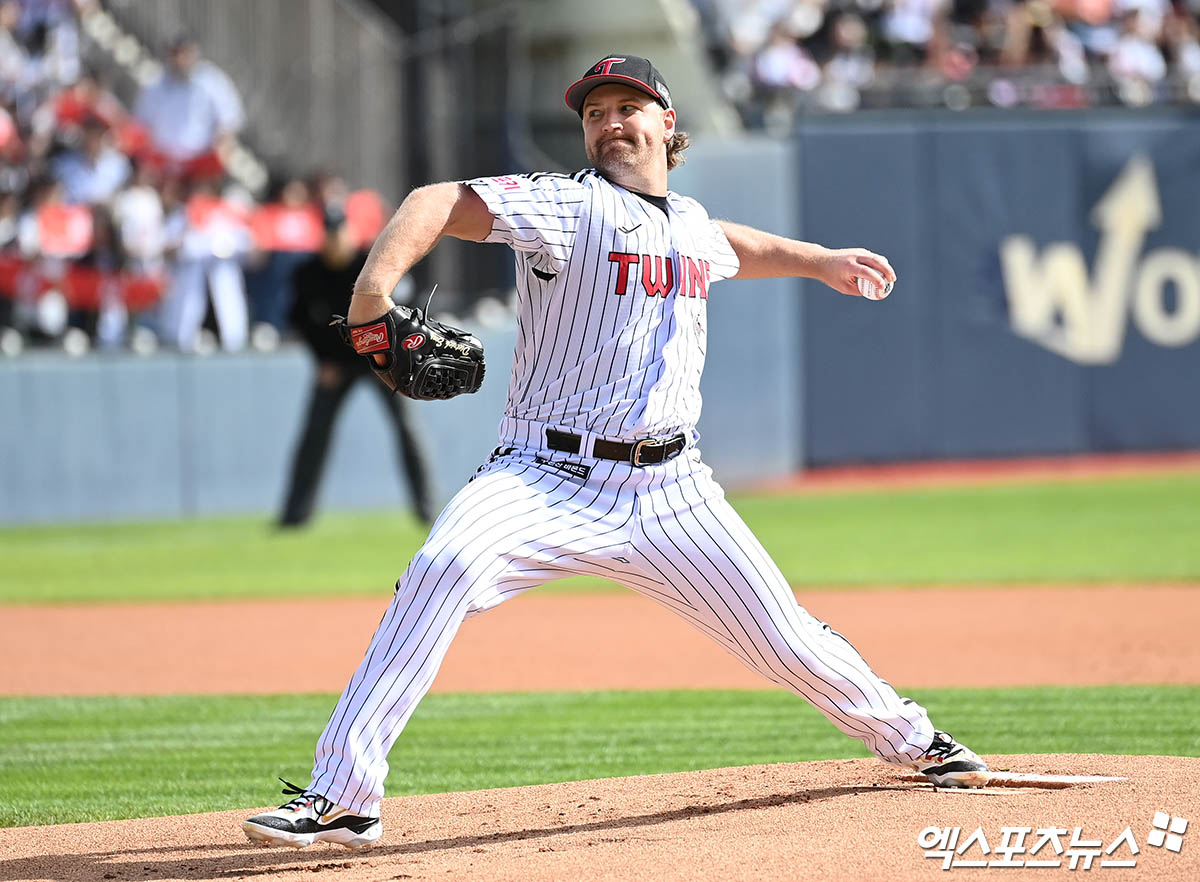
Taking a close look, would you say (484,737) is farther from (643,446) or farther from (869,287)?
(869,287)

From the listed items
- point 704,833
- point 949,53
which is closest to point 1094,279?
point 949,53

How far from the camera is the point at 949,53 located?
1759cm

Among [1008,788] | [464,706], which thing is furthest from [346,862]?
[464,706]

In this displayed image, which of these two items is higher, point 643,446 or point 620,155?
point 620,155

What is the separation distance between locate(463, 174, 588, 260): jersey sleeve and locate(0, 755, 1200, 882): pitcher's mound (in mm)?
1456

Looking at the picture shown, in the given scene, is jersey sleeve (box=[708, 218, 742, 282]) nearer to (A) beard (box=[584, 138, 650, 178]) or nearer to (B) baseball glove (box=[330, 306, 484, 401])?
(A) beard (box=[584, 138, 650, 178])

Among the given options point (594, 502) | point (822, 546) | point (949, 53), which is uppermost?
point (949, 53)

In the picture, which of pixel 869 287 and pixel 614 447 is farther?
pixel 869 287

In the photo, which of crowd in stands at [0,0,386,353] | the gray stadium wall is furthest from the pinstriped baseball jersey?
the gray stadium wall

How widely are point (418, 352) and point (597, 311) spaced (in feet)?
1.67

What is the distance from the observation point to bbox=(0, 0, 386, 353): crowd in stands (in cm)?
1342

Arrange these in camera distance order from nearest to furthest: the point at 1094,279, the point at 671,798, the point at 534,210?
the point at 534,210 → the point at 671,798 → the point at 1094,279

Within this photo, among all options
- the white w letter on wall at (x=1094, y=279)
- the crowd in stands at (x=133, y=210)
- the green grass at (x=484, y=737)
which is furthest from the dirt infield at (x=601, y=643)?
the white w letter on wall at (x=1094, y=279)

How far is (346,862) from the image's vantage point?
4141 millimetres
